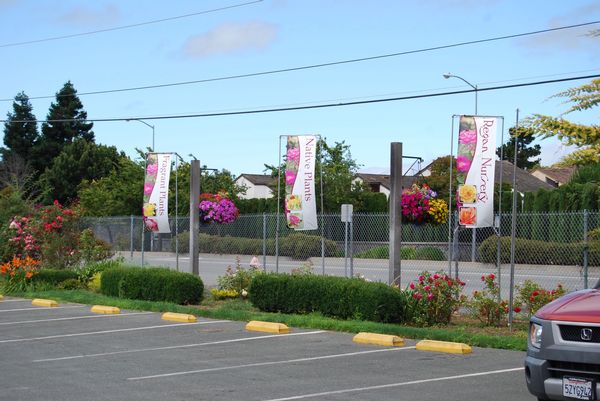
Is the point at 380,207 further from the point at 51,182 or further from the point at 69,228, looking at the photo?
the point at 51,182

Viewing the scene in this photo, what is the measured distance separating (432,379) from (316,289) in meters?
6.24

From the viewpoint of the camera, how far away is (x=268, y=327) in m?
14.6

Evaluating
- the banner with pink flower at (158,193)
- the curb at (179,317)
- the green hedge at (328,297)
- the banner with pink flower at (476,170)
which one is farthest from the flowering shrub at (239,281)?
the banner with pink flower at (476,170)

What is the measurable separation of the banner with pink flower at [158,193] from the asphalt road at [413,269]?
125 centimetres

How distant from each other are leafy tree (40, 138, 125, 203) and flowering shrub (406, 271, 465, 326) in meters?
63.5

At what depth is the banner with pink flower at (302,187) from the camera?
19.5 metres

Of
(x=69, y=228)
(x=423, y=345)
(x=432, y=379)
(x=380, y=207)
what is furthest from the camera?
(x=380, y=207)

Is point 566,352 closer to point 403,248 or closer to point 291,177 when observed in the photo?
point 291,177

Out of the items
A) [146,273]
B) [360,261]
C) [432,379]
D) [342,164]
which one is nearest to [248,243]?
[360,261]

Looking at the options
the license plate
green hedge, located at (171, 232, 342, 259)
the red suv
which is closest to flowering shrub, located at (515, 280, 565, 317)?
the red suv

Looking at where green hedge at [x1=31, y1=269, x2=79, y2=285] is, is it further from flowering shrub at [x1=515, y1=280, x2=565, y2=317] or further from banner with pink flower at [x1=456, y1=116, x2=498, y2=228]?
flowering shrub at [x1=515, y1=280, x2=565, y2=317]

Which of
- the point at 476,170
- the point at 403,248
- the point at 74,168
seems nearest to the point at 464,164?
the point at 476,170

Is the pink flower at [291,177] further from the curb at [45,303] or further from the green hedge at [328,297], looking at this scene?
the curb at [45,303]

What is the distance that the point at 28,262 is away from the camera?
79.5ft
